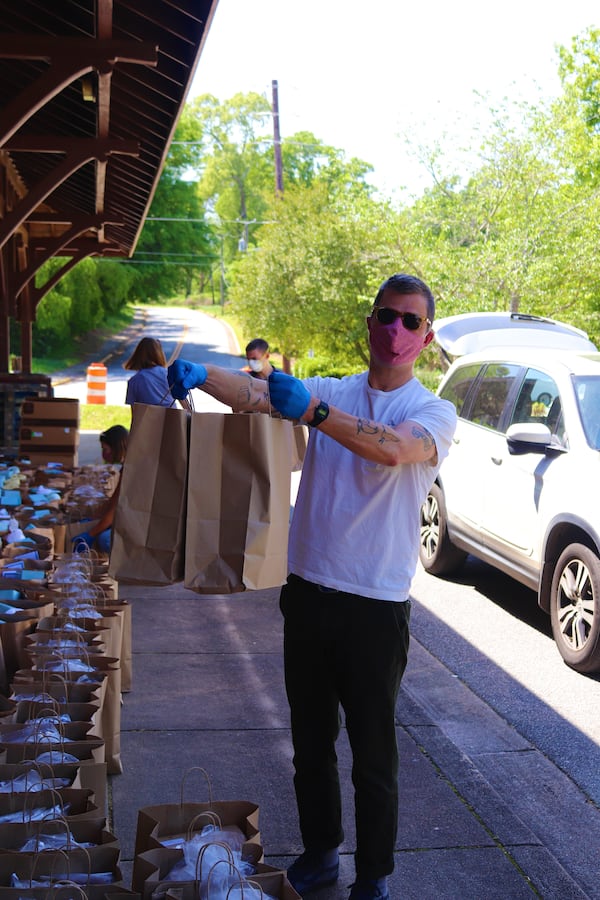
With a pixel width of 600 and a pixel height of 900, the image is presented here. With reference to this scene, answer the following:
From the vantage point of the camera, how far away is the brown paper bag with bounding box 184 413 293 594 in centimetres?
294

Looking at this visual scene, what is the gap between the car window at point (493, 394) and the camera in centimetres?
831

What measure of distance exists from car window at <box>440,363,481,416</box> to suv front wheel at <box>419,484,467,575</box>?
0.81m

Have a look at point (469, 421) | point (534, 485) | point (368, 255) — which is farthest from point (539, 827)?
point (368, 255)

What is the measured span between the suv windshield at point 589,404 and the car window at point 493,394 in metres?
0.82

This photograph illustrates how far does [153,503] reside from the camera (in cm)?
296

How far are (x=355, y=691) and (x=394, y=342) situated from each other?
112cm

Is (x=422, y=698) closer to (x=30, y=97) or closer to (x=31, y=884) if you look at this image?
(x=31, y=884)

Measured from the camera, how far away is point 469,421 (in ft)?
29.2

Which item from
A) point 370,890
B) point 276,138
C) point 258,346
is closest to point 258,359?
point 258,346

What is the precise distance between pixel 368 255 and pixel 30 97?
16.8m

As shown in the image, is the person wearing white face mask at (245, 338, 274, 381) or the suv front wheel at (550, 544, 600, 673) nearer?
the suv front wheel at (550, 544, 600, 673)

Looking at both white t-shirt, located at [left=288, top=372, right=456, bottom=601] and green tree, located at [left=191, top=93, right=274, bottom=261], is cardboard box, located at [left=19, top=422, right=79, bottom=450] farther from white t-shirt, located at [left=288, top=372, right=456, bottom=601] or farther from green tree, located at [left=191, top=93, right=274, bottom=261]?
Result: green tree, located at [left=191, top=93, right=274, bottom=261]

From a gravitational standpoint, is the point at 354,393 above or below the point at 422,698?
above

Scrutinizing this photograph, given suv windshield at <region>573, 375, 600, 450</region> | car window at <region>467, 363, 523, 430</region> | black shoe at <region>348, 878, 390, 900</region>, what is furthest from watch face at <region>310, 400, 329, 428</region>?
car window at <region>467, 363, 523, 430</region>
